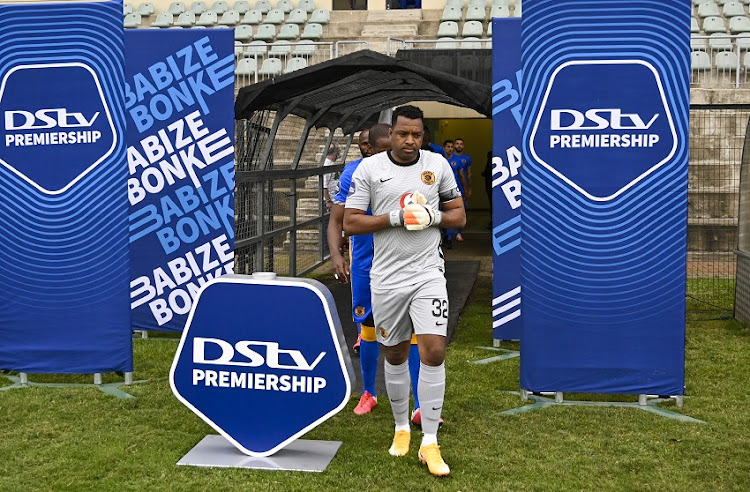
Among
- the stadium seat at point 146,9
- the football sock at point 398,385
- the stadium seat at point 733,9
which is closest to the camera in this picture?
the football sock at point 398,385

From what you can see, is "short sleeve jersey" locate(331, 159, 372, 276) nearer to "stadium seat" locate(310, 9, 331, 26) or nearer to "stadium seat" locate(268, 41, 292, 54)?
"stadium seat" locate(268, 41, 292, 54)

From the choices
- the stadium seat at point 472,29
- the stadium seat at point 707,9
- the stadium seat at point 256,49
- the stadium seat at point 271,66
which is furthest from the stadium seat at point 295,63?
the stadium seat at point 707,9

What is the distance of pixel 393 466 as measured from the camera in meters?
4.95

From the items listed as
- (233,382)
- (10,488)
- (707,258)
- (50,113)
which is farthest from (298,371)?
(707,258)

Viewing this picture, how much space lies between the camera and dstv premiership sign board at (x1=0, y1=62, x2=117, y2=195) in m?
6.62

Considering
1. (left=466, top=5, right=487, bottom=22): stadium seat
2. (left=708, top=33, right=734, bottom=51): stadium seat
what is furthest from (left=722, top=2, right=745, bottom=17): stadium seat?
(left=466, top=5, right=487, bottom=22): stadium seat

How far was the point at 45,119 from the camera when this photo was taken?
668cm

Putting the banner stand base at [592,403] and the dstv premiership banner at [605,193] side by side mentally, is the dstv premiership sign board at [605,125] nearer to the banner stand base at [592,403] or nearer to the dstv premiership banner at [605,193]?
the dstv premiership banner at [605,193]

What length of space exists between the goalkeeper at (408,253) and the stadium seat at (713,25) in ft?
55.4

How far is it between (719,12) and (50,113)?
714 inches

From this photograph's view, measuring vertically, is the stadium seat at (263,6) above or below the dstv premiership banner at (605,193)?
above

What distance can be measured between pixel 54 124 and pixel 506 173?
3565mm

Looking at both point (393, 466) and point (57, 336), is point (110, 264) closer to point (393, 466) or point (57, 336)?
point (57, 336)

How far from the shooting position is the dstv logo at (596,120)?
19.8 ft
